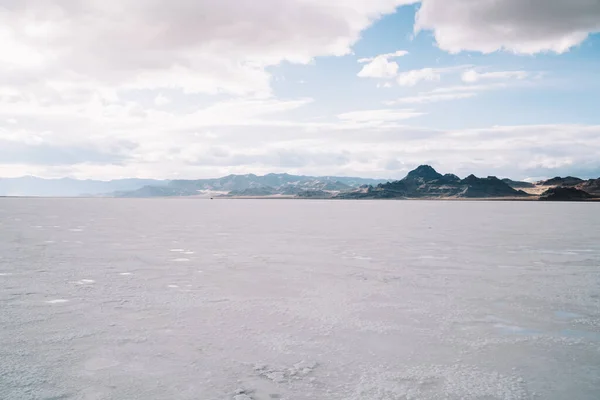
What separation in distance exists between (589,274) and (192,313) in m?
15.8

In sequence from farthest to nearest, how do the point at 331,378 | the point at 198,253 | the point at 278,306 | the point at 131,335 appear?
the point at 198,253, the point at 278,306, the point at 131,335, the point at 331,378

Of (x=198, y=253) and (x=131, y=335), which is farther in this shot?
(x=198, y=253)

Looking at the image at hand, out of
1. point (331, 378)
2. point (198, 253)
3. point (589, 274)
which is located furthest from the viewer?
point (198, 253)

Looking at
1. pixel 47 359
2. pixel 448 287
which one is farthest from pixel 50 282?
pixel 448 287

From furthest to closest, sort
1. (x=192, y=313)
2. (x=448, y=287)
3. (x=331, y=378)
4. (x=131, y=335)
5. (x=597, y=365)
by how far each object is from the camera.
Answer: (x=448, y=287) < (x=192, y=313) < (x=131, y=335) < (x=597, y=365) < (x=331, y=378)

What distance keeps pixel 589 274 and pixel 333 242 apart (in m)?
16.2

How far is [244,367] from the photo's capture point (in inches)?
324

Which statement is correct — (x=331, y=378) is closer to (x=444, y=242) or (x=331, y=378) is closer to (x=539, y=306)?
(x=539, y=306)

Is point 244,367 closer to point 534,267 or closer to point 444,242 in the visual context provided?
point 534,267

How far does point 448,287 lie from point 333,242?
15.7 m

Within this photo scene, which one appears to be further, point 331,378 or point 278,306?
point 278,306

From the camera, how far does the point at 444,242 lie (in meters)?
30.7

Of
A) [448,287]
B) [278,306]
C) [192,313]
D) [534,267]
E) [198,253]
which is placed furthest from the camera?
[198,253]

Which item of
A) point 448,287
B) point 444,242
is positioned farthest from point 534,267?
point 444,242
